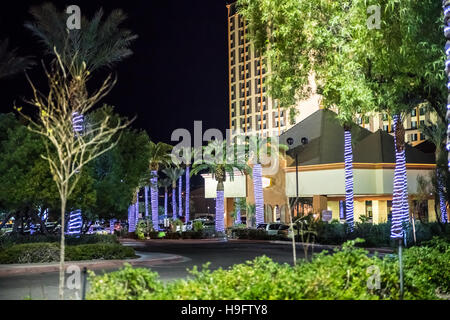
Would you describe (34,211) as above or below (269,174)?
below

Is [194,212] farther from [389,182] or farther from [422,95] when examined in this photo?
[422,95]

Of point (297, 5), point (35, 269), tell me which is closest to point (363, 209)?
point (297, 5)

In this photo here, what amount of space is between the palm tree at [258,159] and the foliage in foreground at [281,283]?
35521 millimetres

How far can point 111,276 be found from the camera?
27.6 feet

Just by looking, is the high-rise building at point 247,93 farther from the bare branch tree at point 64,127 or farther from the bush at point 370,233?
the bare branch tree at point 64,127

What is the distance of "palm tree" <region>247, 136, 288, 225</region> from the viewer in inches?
1885

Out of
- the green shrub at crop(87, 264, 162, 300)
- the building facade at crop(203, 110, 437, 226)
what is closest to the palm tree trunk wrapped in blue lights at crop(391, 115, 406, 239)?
the building facade at crop(203, 110, 437, 226)

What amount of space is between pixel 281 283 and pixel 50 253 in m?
14.9

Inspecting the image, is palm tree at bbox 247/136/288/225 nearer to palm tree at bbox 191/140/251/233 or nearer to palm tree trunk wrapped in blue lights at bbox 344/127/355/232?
palm tree at bbox 191/140/251/233

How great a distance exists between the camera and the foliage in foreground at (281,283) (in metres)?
7.86

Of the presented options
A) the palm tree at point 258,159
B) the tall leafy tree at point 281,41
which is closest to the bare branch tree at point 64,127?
the tall leafy tree at point 281,41

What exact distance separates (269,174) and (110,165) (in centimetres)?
3113

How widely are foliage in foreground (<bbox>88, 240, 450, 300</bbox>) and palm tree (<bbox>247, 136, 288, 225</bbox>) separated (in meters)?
35.5

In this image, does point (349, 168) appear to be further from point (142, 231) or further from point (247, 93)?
point (247, 93)
